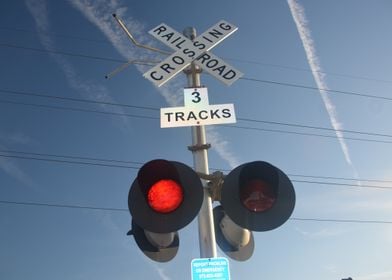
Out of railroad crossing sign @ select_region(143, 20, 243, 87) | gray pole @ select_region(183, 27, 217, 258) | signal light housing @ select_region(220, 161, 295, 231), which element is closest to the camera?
signal light housing @ select_region(220, 161, 295, 231)

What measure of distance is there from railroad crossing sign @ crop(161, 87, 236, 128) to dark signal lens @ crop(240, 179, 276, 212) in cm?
110

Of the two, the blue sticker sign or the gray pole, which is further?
the gray pole

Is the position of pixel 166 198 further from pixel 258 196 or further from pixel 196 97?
pixel 196 97

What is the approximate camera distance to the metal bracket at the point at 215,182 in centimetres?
339

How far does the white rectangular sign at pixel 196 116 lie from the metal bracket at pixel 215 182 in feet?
2.04

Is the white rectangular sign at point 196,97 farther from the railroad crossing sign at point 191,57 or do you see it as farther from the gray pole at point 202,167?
the railroad crossing sign at point 191,57

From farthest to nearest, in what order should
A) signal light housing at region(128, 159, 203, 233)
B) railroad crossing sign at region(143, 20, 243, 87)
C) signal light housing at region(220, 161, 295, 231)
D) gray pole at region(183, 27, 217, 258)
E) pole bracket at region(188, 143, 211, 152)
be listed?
railroad crossing sign at region(143, 20, 243, 87) < pole bracket at region(188, 143, 211, 152) < gray pole at region(183, 27, 217, 258) < signal light housing at region(220, 161, 295, 231) < signal light housing at region(128, 159, 203, 233)

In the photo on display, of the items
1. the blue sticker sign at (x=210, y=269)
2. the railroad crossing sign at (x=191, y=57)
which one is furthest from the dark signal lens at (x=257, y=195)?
the railroad crossing sign at (x=191, y=57)

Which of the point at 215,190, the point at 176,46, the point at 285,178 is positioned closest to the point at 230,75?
the point at 176,46

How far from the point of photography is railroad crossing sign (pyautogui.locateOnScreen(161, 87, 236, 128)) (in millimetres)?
3865

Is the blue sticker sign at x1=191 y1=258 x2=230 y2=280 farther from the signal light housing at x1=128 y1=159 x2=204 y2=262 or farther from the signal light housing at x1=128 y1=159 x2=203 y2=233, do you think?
the signal light housing at x1=128 y1=159 x2=203 y2=233

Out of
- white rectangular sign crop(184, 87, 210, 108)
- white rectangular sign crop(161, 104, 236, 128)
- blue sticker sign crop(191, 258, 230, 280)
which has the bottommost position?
blue sticker sign crop(191, 258, 230, 280)

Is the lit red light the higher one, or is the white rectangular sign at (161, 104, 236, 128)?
the white rectangular sign at (161, 104, 236, 128)

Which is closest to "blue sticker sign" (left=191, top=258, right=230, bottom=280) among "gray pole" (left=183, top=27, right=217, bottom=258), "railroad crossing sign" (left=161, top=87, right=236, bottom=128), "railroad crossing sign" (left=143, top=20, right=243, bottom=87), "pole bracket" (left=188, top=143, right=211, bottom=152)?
"gray pole" (left=183, top=27, right=217, bottom=258)
